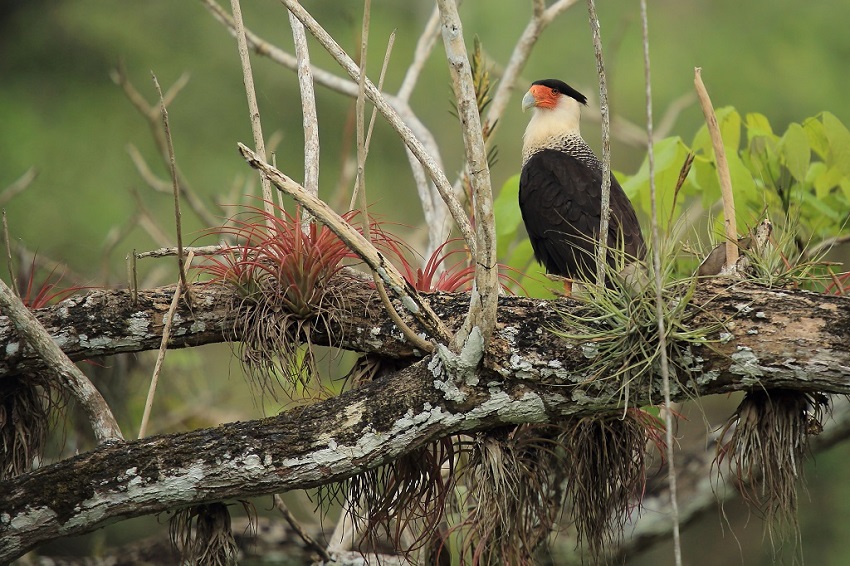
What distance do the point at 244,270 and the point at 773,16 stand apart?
8.21 metres

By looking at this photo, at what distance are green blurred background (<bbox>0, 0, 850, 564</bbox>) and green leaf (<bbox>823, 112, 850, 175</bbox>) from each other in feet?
14.4

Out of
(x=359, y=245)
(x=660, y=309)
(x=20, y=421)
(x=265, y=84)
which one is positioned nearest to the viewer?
(x=660, y=309)

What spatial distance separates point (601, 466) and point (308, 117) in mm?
1371

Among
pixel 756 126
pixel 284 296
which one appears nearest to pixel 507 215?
pixel 756 126

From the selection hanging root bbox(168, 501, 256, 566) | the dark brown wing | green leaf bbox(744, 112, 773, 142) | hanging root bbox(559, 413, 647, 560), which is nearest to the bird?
the dark brown wing

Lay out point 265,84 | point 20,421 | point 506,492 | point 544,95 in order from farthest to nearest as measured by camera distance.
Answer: point 265,84
point 544,95
point 20,421
point 506,492

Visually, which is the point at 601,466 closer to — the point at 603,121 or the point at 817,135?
the point at 603,121

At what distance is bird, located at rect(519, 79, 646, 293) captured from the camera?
11.7 feet

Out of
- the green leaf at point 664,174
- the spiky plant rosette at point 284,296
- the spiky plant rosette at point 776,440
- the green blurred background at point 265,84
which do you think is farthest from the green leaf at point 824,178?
the green blurred background at point 265,84

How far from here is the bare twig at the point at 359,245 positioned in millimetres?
1841

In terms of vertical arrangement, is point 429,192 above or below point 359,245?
above

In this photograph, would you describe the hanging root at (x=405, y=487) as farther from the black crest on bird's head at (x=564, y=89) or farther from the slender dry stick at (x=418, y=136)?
the black crest on bird's head at (x=564, y=89)

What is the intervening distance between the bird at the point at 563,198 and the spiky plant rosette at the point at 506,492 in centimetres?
122

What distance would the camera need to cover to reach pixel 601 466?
232cm
